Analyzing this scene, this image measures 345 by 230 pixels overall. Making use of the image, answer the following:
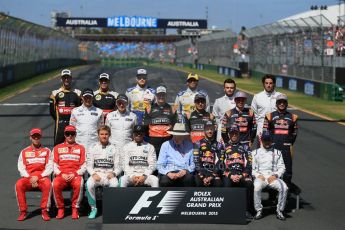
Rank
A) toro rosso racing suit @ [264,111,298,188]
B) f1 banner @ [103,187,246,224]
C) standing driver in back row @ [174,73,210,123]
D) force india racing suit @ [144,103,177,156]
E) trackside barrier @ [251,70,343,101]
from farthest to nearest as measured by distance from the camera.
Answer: trackside barrier @ [251,70,343,101] < standing driver in back row @ [174,73,210,123] < force india racing suit @ [144,103,177,156] < toro rosso racing suit @ [264,111,298,188] < f1 banner @ [103,187,246,224]

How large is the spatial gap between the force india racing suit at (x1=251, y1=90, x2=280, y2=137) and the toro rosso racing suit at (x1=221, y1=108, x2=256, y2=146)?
0.63m

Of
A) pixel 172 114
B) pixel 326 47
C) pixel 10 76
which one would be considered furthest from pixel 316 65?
pixel 172 114

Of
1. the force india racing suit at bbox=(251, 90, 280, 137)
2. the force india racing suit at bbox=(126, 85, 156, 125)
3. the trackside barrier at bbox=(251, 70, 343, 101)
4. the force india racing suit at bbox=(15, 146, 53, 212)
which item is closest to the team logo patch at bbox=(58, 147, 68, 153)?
the force india racing suit at bbox=(15, 146, 53, 212)

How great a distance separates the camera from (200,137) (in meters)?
11.4

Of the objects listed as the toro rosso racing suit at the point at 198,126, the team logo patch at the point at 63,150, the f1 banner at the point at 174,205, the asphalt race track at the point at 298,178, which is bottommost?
the asphalt race track at the point at 298,178

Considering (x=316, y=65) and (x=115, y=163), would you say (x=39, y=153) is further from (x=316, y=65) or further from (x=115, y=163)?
(x=316, y=65)

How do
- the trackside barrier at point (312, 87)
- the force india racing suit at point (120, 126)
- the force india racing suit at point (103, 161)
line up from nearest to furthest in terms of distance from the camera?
→ 1. the force india racing suit at point (103, 161)
2. the force india racing suit at point (120, 126)
3. the trackside barrier at point (312, 87)

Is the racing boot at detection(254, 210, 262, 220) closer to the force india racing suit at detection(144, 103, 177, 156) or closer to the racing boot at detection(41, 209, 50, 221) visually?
the force india racing suit at detection(144, 103, 177, 156)

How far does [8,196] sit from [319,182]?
20.2 ft

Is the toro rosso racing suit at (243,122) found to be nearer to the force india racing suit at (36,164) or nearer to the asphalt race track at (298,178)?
the asphalt race track at (298,178)

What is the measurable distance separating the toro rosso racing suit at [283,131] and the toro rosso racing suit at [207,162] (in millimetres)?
1196

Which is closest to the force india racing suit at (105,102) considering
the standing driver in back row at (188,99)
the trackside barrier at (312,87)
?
the standing driver in back row at (188,99)

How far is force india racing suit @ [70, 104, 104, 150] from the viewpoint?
1134 cm

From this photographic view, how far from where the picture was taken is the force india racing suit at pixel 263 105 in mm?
11708
